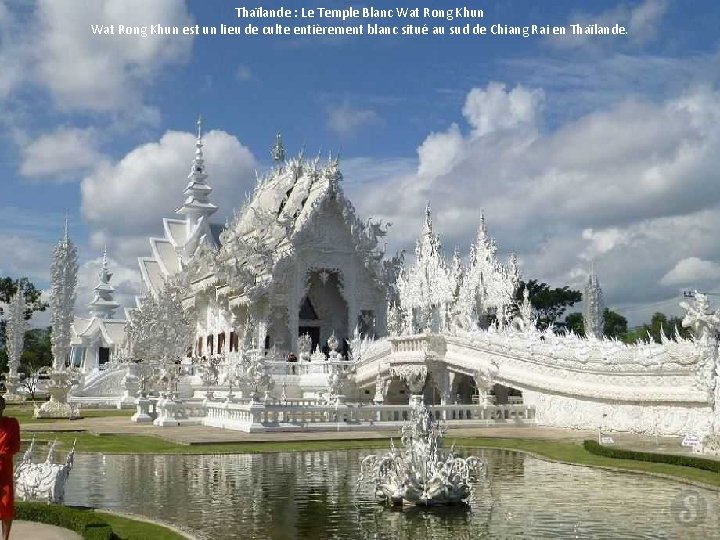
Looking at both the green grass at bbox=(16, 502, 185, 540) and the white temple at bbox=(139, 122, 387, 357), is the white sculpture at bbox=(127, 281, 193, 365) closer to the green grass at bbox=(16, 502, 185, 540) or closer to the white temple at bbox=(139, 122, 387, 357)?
the white temple at bbox=(139, 122, 387, 357)

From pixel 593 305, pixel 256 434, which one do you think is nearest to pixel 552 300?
pixel 593 305

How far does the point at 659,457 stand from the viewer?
14992 mm

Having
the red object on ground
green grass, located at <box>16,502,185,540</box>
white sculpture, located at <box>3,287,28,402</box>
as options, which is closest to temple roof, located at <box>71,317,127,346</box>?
white sculpture, located at <box>3,287,28,402</box>

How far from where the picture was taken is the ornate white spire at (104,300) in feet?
218

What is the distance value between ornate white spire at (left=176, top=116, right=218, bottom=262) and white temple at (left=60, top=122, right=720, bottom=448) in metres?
0.09

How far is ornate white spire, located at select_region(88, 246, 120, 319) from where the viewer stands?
218 feet

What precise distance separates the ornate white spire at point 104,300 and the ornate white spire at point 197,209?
41.1 ft

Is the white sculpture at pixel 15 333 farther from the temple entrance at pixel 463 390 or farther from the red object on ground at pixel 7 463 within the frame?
the red object on ground at pixel 7 463

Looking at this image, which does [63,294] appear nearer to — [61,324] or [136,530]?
[61,324]

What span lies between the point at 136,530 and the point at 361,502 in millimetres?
2981

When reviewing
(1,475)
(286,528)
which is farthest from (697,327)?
(1,475)

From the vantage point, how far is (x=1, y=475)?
7312 mm

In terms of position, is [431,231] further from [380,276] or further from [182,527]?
[182,527]

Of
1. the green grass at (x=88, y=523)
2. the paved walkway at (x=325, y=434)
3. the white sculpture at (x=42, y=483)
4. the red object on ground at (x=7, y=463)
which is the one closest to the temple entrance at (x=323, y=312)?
the paved walkway at (x=325, y=434)
